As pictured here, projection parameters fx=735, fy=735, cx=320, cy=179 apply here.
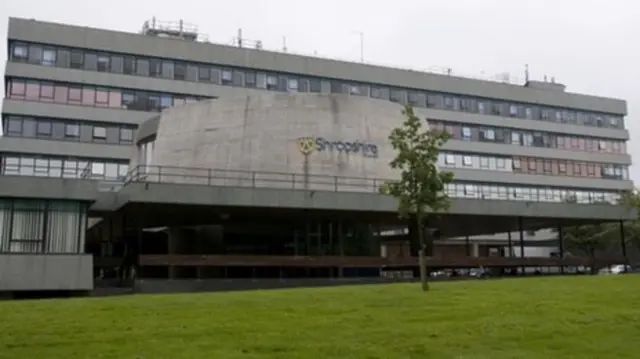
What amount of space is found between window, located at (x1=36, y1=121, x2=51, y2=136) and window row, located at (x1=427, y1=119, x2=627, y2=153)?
4039cm

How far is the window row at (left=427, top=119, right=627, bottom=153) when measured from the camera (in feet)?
285

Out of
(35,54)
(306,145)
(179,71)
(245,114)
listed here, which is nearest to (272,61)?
(179,71)

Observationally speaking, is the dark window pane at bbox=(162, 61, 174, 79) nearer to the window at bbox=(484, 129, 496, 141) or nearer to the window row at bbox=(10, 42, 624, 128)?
the window row at bbox=(10, 42, 624, 128)

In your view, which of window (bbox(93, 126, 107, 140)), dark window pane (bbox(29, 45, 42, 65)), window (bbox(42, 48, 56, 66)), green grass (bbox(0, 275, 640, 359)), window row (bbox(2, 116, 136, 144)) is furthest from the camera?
window (bbox(93, 126, 107, 140))

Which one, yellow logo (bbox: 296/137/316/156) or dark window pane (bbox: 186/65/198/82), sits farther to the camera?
dark window pane (bbox: 186/65/198/82)

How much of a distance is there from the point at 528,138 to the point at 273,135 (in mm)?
59104

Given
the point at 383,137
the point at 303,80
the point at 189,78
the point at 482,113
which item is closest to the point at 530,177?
the point at 482,113

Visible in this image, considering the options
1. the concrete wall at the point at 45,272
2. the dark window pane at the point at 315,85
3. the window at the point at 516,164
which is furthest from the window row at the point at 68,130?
the window at the point at 516,164

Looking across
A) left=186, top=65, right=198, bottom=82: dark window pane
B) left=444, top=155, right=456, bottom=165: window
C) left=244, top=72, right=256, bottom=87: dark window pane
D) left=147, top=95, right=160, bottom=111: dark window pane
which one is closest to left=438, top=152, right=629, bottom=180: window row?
left=444, top=155, right=456, bottom=165: window

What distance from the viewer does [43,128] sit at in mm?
66875

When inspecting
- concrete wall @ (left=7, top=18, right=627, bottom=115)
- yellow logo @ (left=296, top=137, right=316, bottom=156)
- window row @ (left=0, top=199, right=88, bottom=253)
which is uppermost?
concrete wall @ (left=7, top=18, right=627, bottom=115)

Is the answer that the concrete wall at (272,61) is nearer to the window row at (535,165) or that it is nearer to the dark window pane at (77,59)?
the dark window pane at (77,59)

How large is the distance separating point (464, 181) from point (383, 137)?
44753 mm

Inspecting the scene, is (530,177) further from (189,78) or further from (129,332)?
(129,332)
